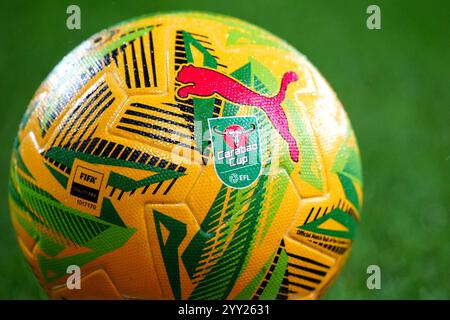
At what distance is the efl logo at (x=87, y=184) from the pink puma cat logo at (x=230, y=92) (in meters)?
0.46

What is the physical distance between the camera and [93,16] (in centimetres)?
736

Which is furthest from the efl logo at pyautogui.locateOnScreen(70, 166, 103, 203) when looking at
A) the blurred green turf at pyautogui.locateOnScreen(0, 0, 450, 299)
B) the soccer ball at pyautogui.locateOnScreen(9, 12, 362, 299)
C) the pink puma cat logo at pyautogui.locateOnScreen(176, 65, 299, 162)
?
the blurred green turf at pyautogui.locateOnScreen(0, 0, 450, 299)

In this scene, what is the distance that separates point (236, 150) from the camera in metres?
2.97

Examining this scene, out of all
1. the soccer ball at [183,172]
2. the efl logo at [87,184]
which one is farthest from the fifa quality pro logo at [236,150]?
the efl logo at [87,184]

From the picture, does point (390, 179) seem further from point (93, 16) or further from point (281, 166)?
point (93, 16)

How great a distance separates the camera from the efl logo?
2967 millimetres

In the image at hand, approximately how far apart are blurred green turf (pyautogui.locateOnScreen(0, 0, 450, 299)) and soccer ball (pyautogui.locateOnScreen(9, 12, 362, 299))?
3.03 ft

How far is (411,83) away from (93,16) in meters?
3.09

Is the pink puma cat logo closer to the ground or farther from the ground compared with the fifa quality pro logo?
farther from the ground

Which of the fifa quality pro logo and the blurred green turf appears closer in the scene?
the fifa quality pro logo

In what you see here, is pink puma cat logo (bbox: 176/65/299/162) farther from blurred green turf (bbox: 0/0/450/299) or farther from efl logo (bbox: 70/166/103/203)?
blurred green turf (bbox: 0/0/450/299)

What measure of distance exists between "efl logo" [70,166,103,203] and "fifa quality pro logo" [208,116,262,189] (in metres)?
0.47

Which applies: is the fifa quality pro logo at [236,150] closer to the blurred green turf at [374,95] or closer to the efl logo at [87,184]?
the efl logo at [87,184]
